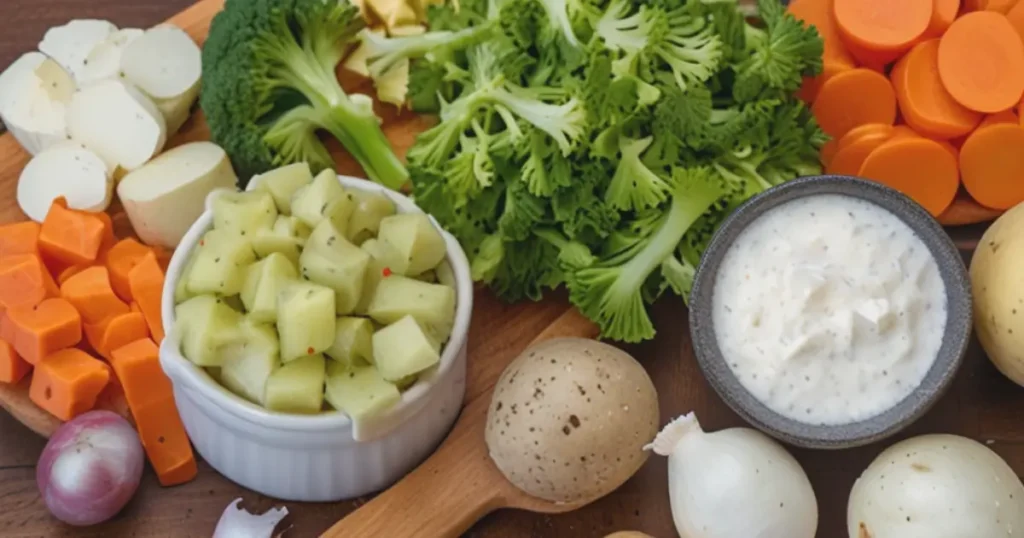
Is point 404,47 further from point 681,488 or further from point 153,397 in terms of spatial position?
point 681,488

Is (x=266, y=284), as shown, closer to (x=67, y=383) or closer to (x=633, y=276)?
(x=67, y=383)

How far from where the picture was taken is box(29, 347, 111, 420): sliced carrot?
170 cm

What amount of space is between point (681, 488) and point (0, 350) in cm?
105

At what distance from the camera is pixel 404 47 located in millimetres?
1968

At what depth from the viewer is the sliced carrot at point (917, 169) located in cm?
194

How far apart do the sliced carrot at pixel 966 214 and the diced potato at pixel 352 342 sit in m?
1.04

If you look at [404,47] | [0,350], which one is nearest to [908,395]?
[404,47]

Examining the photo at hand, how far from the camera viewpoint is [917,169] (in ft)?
6.41

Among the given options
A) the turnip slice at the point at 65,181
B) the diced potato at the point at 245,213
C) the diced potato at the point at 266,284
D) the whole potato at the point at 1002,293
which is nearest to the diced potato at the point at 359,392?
the diced potato at the point at 266,284

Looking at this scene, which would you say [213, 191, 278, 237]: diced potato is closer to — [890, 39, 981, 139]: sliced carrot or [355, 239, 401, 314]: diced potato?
[355, 239, 401, 314]: diced potato

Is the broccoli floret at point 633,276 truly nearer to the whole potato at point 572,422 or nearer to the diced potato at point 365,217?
the whole potato at point 572,422

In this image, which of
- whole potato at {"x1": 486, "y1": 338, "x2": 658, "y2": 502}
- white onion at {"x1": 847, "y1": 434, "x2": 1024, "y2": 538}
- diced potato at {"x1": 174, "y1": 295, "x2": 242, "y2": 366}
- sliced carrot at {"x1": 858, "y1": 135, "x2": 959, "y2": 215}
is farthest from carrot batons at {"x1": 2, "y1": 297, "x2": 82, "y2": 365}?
sliced carrot at {"x1": 858, "y1": 135, "x2": 959, "y2": 215}

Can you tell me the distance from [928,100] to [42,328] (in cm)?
149

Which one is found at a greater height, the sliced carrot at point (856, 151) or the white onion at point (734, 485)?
the sliced carrot at point (856, 151)
